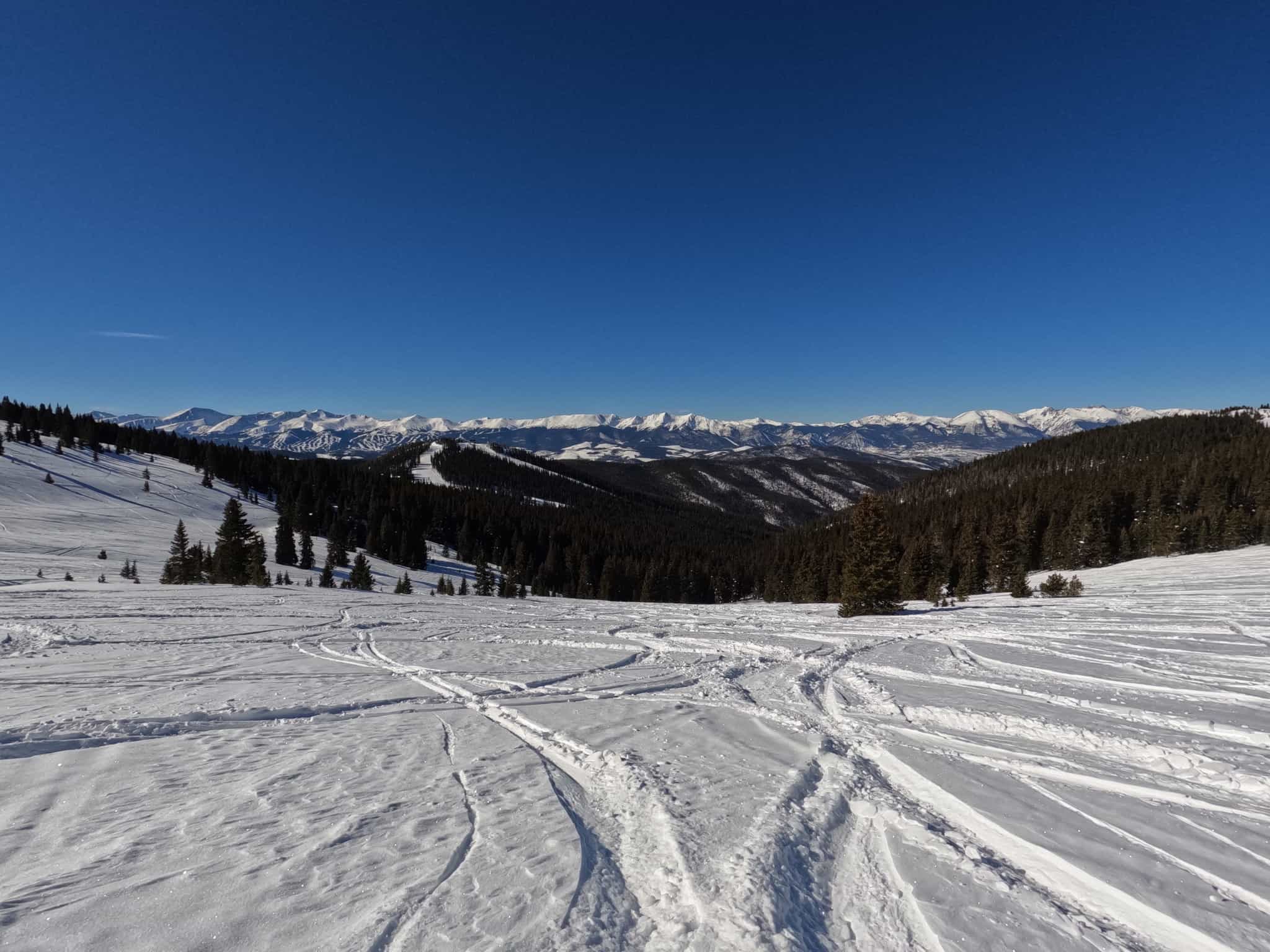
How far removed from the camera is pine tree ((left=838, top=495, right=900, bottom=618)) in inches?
1021

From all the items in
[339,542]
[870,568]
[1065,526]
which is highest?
[1065,526]

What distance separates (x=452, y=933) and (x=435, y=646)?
39.1ft

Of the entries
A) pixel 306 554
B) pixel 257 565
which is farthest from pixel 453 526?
pixel 257 565

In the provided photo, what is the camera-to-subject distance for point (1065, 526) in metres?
57.8

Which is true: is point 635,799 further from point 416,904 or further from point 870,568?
point 870,568

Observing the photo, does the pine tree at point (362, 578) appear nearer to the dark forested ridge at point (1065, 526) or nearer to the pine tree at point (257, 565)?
the pine tree at point (257, 565)

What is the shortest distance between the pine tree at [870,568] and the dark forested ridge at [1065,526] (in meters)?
1.15

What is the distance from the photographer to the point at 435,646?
14.2m

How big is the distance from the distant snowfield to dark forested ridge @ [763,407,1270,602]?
844 inches

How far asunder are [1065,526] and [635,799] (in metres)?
71.5

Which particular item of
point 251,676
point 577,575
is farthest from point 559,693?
point 577,575

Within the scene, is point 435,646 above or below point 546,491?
below

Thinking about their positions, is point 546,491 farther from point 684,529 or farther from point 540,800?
point 540,800

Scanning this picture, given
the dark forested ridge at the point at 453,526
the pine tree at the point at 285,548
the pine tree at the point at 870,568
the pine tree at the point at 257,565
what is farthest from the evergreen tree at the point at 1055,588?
the pine tree at the point at 285,548
